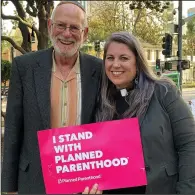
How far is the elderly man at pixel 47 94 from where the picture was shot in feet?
7.74

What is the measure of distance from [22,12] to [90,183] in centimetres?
824

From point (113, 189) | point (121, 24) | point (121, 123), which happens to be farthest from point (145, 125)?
point (121, 24)

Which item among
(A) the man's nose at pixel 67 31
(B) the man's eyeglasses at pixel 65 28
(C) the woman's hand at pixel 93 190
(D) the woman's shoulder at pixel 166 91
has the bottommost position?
(C) the woman's hand at pixel 93 190

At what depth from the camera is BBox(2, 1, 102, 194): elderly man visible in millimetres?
2359

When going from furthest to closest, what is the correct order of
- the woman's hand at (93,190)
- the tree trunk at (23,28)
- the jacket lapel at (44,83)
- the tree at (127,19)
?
1. the tree trunk at (23,28)
2. the tree at (127,19)
3. the jacket lapel at (44,83)
4. the woman's hand at (93,190)

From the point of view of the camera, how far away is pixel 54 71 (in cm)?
245

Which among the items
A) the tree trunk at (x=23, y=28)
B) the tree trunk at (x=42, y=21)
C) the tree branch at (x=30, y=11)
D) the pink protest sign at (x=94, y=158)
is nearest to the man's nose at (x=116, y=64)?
the pink protest sign at (x=94, y=158)

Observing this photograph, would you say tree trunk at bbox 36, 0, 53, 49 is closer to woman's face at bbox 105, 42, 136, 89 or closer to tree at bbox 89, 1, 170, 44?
tree at bbox 89, 1, 170, 44

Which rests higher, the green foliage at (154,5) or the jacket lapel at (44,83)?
the green foliage at (154,5)

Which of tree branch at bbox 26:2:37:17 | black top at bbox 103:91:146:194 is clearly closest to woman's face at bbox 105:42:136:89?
black top at bbox 103:91:146:194

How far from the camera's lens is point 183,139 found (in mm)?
2004

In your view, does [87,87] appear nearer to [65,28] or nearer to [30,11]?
[65,28]

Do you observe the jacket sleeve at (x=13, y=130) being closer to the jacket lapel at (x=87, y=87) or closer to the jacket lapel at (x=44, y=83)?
the jacket lapel at (x=44, y=83)

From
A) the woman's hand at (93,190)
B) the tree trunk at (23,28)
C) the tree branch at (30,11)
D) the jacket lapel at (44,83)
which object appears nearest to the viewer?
the woman's hand at (93,190)
